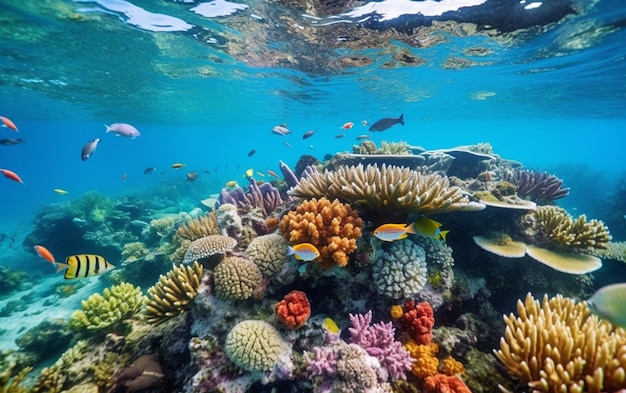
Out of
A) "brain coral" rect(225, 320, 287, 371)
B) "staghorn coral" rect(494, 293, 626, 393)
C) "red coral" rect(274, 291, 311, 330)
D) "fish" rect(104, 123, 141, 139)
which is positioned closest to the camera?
"staghorn coral" rect(494, 293, 626, 393)

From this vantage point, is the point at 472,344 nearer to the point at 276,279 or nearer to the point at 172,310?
the point at 276,279

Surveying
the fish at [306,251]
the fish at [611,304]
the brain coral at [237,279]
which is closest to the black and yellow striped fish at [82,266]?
the brain coral at [237,279]

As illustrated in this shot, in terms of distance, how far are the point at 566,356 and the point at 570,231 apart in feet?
10.8

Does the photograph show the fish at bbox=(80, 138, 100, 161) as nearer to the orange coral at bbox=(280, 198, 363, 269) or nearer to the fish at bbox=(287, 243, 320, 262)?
the orange coral at bbox=(280, 198, 363, 269)

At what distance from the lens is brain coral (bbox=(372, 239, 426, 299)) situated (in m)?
4.11

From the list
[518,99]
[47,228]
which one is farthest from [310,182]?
[518,99]

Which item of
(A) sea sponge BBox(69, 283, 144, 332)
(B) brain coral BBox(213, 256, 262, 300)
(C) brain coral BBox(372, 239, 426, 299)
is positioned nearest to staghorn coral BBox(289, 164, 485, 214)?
(C) brain coral BBox(372, 239, 426, 299)

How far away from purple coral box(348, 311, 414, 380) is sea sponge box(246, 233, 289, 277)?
1.33 m

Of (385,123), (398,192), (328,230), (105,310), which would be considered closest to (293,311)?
(328,230)

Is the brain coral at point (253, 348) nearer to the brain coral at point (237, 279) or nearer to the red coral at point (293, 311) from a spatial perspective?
the red coral at point (293, 311)

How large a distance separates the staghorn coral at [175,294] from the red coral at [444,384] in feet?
11.2

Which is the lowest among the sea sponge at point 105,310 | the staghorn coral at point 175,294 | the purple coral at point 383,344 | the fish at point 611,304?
the sea sponge at point 105,310

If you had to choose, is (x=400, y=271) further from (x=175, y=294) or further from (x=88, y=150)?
(x=88, y=150)

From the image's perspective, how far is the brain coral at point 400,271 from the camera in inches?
162
